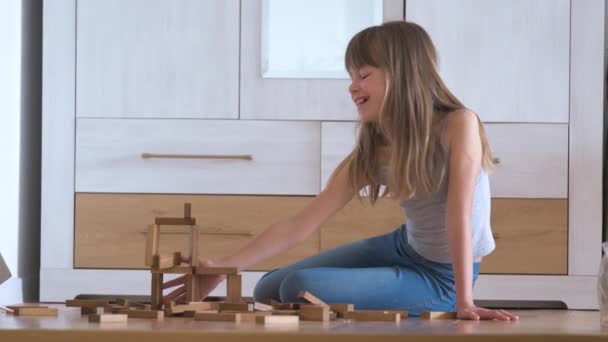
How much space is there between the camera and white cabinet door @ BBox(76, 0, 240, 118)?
2.70m

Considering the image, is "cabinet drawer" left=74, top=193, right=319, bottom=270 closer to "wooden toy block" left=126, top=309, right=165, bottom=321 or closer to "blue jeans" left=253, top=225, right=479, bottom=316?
"blue jeans" left=253, top=225, right=479, bottom=316

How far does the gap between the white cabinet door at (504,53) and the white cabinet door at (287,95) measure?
0.14m

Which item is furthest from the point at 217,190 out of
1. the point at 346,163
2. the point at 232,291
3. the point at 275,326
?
the point at 275,326

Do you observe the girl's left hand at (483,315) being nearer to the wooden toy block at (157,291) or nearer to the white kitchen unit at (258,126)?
the wooden toy block at (157,291)

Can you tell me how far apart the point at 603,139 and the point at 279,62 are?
922mm

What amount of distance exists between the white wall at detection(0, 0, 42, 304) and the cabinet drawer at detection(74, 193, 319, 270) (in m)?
0.18

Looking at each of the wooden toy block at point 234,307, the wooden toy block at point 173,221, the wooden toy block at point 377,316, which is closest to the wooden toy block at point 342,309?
the wooden toy block at point 377,316

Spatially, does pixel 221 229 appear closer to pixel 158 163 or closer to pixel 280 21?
pixel 158 163

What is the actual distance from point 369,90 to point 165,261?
0.55m

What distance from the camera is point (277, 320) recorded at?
52.7 inches

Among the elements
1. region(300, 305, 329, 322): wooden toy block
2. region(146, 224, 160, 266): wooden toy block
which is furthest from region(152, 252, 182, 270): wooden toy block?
region(300, 305, 329, 322): wooden toy block

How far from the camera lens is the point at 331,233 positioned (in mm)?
2684

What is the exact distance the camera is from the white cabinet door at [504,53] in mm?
→ 2701

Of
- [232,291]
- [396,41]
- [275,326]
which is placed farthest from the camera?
[396,41]
